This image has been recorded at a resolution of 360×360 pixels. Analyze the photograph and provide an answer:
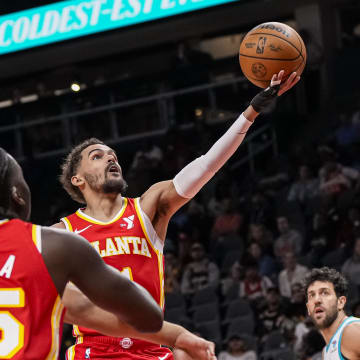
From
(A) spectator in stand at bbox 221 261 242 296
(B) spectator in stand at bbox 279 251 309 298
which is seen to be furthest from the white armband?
(A) spectator in stand at bbox 221 261 242 296

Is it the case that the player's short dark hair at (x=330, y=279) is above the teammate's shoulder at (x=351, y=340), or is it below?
above

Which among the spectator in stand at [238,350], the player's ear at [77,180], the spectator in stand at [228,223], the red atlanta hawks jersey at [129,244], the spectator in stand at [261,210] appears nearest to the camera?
the red atlanta hawks jersey at [129,244]

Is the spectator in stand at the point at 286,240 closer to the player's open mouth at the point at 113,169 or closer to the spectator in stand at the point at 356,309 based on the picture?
the spectator in stand at the point at 356,309

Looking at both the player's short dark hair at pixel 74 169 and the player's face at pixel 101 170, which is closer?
the player's face at pixel 101 170

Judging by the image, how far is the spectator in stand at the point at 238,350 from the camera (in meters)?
8.77

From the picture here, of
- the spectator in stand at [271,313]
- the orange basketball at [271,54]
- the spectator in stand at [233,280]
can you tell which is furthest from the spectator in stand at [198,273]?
the orange basketball at [271,54]

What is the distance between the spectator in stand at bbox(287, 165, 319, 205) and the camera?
1115 centimetres

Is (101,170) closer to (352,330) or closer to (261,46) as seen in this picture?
(261,46)

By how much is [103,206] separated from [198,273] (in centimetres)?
640

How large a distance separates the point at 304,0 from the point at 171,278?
5.62 m

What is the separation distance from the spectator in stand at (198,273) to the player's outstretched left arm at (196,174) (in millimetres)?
6272

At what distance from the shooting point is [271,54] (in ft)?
16.2

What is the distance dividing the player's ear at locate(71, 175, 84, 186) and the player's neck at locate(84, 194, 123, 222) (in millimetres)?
138

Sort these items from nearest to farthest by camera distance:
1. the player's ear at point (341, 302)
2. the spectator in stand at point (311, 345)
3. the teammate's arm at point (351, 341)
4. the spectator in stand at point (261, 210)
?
the teammate's arm at point (351, 341), the player's ear at point (341, 302), the spectator in stand at point (311, 345), the spectator in stand at point (261, 210)
